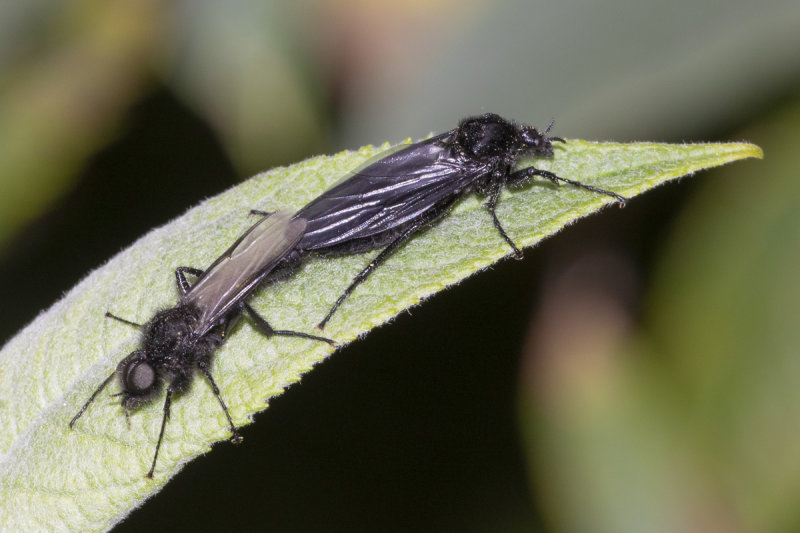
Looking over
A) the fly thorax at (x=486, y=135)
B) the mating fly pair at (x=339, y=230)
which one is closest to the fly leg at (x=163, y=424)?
the mating fly pair at (x=339, y=230)

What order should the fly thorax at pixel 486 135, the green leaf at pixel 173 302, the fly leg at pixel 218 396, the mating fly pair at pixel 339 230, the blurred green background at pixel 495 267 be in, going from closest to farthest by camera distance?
the fly leg at pixel 218 396, the green leaf at pixel 173 302, the mating fly pair at pixel 339 230, the blurred green background at pixel 495 267, the fly thorax at pixel 486 135

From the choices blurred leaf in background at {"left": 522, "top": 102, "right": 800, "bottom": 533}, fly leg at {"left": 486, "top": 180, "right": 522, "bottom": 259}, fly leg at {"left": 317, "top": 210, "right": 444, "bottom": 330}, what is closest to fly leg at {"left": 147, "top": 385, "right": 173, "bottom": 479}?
fly leg at {"left": 317, "top": 210, "right": 444, "bottom": 330}

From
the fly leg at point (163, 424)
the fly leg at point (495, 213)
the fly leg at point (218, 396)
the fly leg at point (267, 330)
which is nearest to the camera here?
the fly leg at point (163, 424)

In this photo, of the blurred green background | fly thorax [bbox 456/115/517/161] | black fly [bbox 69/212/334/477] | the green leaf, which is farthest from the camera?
fly thorax [bbox 456/115/517/161]

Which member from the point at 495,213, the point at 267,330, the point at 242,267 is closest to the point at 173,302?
the point at 242,267

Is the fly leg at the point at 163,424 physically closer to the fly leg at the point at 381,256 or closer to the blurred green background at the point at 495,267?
the fly leg at the point at 381,256

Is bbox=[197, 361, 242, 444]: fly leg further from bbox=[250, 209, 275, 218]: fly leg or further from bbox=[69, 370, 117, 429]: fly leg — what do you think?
bbox=[250, 209, 275, 218]: fly leg

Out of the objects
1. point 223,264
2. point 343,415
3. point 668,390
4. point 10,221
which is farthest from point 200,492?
point 668,390

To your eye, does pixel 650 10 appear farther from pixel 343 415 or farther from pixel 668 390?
pixel 343 415
